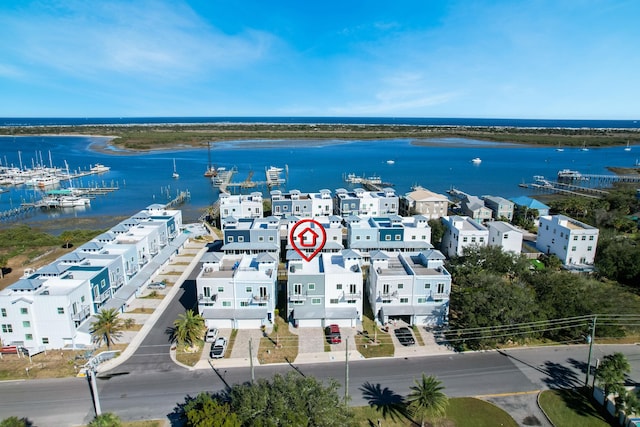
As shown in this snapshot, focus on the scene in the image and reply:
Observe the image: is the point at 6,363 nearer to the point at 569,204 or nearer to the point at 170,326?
the point at 170,326

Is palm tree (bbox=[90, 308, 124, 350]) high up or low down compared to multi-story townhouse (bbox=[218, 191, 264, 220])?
down

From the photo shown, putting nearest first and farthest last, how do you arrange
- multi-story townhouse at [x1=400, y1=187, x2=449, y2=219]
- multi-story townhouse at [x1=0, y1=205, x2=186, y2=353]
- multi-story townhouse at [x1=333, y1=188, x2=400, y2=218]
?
multi-story townhouse at [x1=0, y1=205, x2=186, y2=353], multi-story townhouse at [x1=333, y1=188, x2=400, y2=218], multi-story townhouse at [x1=400, y1=187, x2=449, y2=219]

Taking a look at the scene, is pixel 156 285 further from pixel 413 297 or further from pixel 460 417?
pixel 460 417

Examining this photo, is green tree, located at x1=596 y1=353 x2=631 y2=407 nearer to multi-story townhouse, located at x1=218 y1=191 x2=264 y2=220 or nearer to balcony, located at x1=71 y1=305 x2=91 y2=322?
balcony, located at x1=71 y1=305 x2=91 y2=322

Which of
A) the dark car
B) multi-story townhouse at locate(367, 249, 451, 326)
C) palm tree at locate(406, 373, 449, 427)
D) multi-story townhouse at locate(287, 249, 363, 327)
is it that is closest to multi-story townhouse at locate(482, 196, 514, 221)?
multi-story townhouse at locate(367, 249, 451, 326)

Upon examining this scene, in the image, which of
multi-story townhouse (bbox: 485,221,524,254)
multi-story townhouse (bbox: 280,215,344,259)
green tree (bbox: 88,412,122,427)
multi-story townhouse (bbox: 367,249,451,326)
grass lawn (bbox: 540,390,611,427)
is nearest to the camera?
green tree (bbox: 88,412,122,427)

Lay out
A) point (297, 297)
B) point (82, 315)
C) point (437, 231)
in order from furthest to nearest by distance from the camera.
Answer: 1. point (437, 231)
2. point (297, 297)
3. point (82, 315)

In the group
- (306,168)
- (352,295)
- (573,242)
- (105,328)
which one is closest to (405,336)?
(352,295)

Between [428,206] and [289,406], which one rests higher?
[428,206]
